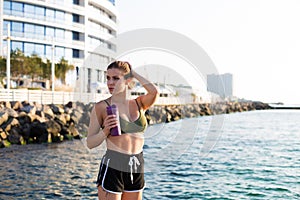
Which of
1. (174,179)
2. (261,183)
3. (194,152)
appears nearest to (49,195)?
(174,179)

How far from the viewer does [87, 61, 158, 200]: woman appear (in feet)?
11.1

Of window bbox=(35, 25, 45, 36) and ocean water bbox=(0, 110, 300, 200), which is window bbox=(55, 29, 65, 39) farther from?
ocean water bbox=(0, 110, 300, 200)

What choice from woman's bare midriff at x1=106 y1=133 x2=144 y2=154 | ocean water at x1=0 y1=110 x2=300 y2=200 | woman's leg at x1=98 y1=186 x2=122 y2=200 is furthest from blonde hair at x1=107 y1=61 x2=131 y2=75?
ocean water at x1=0 y1=110 x2=300 y2=200

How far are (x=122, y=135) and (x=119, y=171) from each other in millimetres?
314

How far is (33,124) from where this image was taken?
67.6 ft

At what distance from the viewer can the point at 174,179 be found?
40.9ft

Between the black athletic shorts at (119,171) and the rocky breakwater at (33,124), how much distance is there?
13.7 meters

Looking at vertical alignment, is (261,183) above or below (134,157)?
below

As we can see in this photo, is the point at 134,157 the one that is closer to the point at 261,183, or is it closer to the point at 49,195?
the point at 49,195

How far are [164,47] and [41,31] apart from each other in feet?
167

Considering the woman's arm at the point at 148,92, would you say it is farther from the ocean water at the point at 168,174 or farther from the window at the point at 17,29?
the window at the point at 17,29

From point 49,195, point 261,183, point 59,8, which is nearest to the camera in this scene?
point 49,195

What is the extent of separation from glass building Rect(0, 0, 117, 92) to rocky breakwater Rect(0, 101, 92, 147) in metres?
24.9

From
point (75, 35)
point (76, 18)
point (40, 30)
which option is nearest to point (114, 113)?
point (40, 30)
